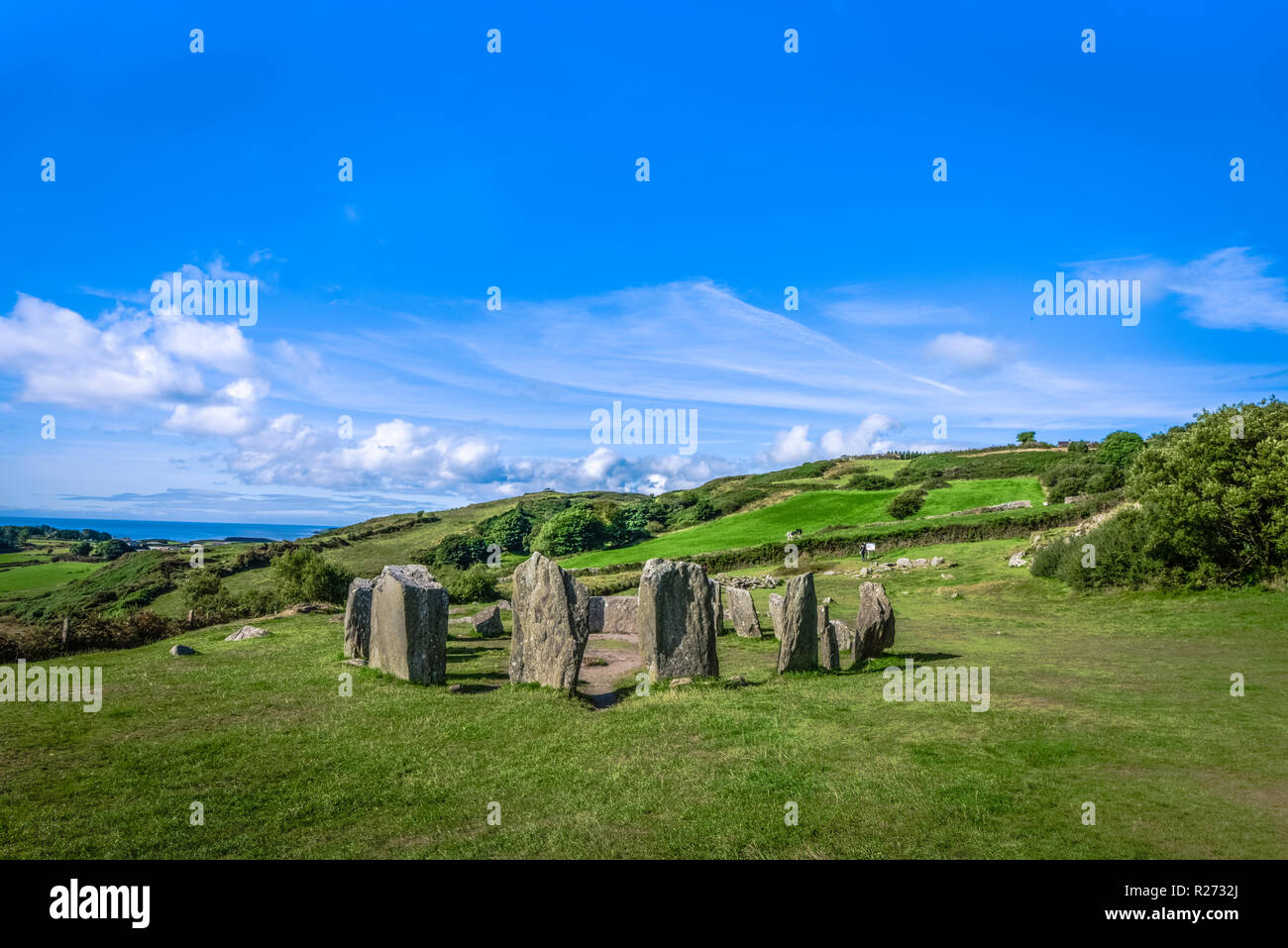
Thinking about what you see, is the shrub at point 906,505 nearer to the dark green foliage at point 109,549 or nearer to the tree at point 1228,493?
the tree at point 1228,493

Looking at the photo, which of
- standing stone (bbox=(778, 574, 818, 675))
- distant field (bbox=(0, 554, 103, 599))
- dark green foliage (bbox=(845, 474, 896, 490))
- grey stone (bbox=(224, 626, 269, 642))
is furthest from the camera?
dark green foliage (bbox=(845, 474, 896, 490))

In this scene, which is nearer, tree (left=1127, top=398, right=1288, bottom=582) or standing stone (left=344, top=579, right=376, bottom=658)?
standing stone (left=344, top=579, right=376, bottom=658)

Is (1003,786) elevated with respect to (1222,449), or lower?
lower

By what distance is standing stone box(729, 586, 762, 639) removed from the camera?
75.0 ft

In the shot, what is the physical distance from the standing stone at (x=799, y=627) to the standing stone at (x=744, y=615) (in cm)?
696

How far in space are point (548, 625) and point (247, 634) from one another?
12184mm

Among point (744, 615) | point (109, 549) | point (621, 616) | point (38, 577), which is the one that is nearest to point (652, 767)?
point (744, 615)

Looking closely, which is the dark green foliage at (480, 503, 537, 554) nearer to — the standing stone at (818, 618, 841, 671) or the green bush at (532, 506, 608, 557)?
the green bush at (532, 506, 608, 557)

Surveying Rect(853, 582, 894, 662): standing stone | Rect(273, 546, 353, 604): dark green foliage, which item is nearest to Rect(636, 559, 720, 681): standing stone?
Rect(853, 582, 894, 662): standing stone

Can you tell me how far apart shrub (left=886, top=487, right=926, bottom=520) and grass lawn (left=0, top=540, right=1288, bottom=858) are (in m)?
42.6
